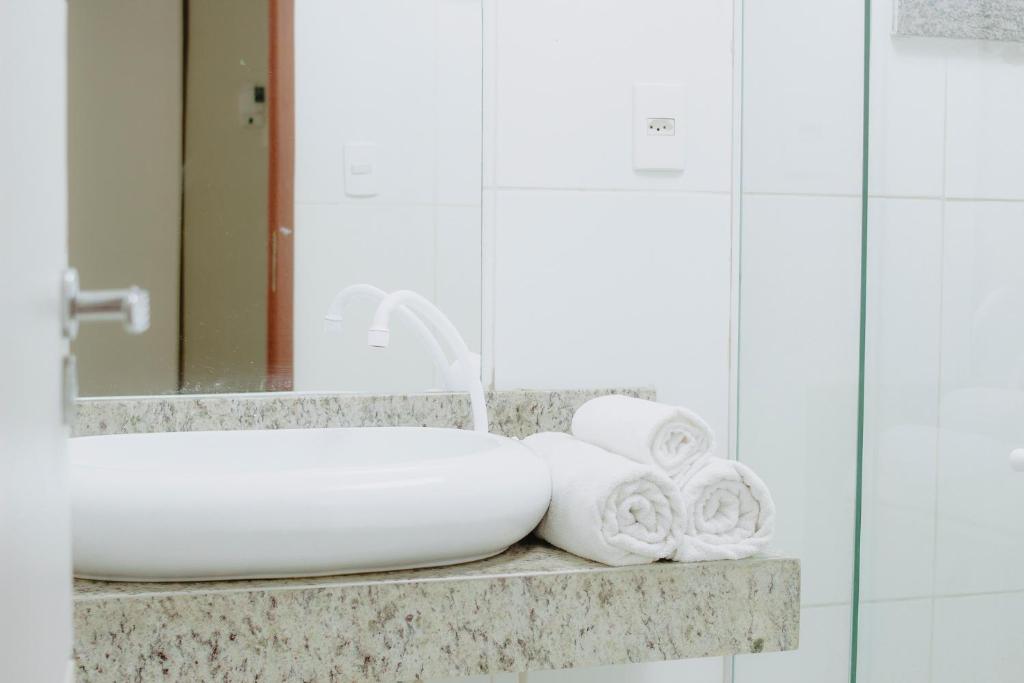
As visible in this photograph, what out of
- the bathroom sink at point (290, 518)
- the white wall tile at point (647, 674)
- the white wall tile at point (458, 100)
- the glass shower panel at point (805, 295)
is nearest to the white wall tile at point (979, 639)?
the glass shower panel at point (805, 295)

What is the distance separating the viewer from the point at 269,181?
1285 millimetres

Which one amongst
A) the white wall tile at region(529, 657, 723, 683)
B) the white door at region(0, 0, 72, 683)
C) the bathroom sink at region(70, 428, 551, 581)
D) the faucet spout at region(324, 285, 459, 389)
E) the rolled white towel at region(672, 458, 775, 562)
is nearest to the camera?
the white door at region(0, 0, 72, 683)

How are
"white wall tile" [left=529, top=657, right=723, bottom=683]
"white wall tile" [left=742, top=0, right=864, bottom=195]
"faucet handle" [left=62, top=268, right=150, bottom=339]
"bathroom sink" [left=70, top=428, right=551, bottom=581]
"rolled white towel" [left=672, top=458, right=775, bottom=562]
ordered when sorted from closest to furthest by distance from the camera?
1. "faucet handle" [left=62, top=268, right=150, bottom=339]
2. "bathroom sink" [left=70, top=428, right=551, bottom=581]
3. "rolled white towel" [left=672, top=458, right=775, bottom=562]
4. "white wall tile" [left=742, top=0, right=864, bottom=195]
5. "white wall tile" [left=529, top=657, right=723, bottom=683]

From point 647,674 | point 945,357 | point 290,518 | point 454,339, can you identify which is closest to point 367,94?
point 454,339

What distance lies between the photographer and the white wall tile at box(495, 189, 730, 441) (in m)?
1.37

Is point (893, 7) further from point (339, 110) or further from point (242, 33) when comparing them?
point (242, 33)

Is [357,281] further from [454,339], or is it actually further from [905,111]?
[905,111]

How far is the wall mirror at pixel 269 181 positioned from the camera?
124 cm

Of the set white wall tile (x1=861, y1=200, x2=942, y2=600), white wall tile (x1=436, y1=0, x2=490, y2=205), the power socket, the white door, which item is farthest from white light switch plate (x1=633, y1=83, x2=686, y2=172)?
the white door

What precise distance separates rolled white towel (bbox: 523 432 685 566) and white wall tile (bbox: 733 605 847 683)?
0.43m

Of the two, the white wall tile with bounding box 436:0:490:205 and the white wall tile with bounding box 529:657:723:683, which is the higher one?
the white wall tile with bounding box 436:0:490:205

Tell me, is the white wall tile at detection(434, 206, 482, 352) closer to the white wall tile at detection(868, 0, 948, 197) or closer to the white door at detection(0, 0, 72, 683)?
the white wall tile at detection(868, 0, 948, 197)

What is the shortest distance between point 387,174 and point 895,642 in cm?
85

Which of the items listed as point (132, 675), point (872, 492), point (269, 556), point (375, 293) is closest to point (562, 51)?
point (375, 293)
